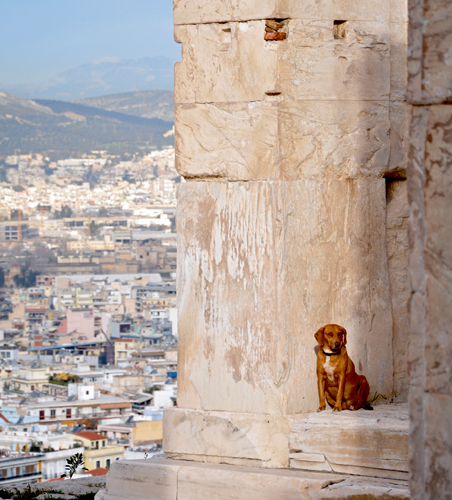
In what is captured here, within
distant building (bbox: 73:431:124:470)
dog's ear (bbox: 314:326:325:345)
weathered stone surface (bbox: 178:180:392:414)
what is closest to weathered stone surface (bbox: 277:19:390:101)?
weathered stone surface (bbox: 178:180:392:414)

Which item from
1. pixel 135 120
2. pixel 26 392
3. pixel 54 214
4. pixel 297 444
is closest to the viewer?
pixel 297 444

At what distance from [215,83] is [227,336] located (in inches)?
48.9

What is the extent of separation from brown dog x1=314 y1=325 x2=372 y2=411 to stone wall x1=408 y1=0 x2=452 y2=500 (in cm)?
178

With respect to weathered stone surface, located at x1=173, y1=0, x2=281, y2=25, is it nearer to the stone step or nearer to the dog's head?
the dog's head

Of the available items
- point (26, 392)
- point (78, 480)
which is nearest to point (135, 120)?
point (26, 392)

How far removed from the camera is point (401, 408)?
393cm

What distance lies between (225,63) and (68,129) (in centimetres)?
7190

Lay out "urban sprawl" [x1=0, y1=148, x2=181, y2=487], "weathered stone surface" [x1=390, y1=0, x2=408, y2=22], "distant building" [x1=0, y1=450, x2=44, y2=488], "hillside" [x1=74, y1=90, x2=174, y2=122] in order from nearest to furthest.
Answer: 1. "weathered stone surface" [x1=390, y1=0, x2=408, y2=22]
2. "distant building" [x1=0, y1=450, x2=44, y2=488]
3. "urban sprawl" [x1=0, y1=148, x2=181, y2=487]
4. "hillside" [x1=74, y1=90, x2=174, y2=122]

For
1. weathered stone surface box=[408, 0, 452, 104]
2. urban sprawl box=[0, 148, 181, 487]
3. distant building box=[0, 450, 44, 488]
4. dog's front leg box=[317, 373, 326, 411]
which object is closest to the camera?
weathered stone surface box=[408, 0, 452, 104]

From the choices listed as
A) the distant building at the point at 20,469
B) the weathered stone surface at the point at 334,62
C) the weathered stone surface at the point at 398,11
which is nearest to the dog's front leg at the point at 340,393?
the weathered stone surface at the point at 334,62

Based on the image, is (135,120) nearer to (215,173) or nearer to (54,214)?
(54,214)

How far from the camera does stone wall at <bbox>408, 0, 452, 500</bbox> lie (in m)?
1.90

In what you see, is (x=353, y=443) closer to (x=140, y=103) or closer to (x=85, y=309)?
(x=85, y=309)

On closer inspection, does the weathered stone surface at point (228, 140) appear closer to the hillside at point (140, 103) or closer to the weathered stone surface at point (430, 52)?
the weathered stone surface at point (430, 52)
